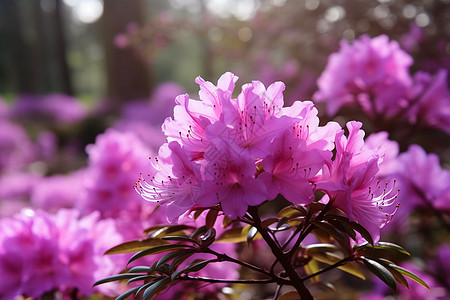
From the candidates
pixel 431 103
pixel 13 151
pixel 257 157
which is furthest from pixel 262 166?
pixel 13 151

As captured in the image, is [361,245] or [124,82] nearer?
[361,245]

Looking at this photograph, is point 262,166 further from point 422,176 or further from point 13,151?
point 13,151

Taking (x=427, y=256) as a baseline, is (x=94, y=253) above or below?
above

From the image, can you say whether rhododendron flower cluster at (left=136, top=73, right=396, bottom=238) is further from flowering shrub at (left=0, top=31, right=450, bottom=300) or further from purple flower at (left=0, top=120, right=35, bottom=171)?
purple flower at (left=0, top=120, right=35, bottom=171)

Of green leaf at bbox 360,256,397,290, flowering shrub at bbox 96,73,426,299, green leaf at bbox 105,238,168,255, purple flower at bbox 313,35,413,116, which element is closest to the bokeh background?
purple flower at bbox 313,35,413,116

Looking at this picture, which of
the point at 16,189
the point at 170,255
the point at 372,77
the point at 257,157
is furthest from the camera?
the point at 16,189

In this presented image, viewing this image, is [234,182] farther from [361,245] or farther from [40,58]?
[40,58]

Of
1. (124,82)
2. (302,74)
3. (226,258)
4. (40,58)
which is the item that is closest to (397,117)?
(226,258)
